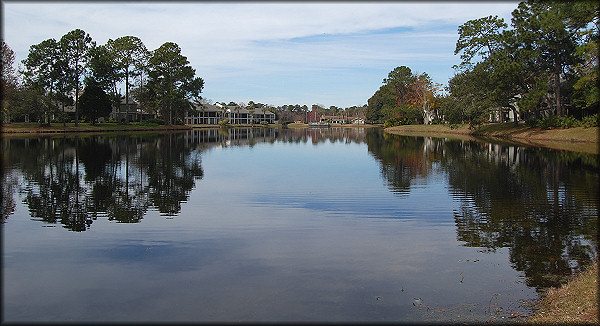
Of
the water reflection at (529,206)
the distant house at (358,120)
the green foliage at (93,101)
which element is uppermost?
the distant house at (358,120)

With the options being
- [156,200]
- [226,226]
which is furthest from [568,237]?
[156,200]

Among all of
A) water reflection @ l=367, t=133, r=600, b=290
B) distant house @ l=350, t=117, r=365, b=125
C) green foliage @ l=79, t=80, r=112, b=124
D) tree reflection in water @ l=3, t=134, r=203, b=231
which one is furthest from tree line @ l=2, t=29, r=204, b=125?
distant house @ l=350, t=117, r=365, b=125

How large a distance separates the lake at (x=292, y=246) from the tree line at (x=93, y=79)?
170 feet

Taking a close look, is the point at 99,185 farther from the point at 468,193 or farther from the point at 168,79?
the point at 168,79

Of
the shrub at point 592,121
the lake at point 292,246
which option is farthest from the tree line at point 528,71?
the lake at point 292,246

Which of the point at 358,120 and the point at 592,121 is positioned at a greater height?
the point at 358,120

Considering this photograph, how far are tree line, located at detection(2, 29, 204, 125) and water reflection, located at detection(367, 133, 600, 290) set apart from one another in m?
56.5

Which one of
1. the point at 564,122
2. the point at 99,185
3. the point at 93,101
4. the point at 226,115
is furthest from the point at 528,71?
the point at 226,115

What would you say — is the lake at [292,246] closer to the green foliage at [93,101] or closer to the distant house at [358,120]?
the green foliage at [93,101]

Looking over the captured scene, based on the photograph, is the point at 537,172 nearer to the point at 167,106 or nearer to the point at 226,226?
the point at 226,226

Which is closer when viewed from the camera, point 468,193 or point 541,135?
point 468,193

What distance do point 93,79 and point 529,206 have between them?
3158 inches

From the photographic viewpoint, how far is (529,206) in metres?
15.2

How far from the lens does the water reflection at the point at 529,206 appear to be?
9984 mm
